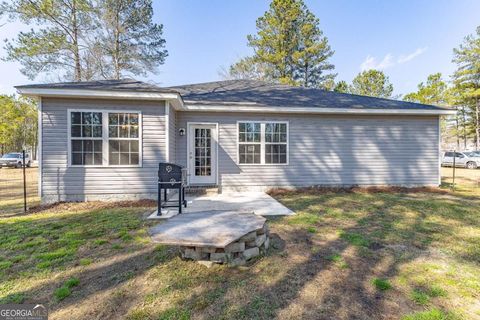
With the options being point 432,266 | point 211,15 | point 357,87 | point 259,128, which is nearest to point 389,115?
point 259,128

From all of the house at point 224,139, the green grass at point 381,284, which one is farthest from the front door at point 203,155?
the green grass at point 381,284

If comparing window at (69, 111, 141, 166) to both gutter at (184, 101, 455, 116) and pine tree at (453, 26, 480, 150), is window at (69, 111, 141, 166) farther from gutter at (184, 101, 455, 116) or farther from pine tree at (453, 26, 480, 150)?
pine tree at (453, 26, 480, 150)

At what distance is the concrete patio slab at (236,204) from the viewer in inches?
203

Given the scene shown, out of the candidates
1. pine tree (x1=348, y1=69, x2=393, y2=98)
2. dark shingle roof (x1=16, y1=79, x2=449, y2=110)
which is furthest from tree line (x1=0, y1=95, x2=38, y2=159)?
pine tree (x1=348, y1=69, x2=393, y2=98)

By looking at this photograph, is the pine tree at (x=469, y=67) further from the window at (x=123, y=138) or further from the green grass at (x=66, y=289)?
the green grass at (x=66, y=289)

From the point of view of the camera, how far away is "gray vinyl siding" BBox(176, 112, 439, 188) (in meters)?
7.66

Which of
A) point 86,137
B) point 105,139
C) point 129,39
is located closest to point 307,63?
point 129,39

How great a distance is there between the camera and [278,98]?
27.6 feet

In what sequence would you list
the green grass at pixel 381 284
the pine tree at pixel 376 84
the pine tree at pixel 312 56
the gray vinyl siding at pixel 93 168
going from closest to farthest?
1. the green grass at pixel 381 284
2. the gray vinyl siding at pixel 93 168
3. the pine tree at pixel 312 56
4. the pine tree at pixel 376 84

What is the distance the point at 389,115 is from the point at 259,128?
4.51m

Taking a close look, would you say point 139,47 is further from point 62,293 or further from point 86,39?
point 62,293

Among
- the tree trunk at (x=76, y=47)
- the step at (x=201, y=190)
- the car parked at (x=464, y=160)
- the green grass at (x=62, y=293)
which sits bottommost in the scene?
the green grass at (x=62, y=293)

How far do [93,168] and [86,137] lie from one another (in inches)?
31.9

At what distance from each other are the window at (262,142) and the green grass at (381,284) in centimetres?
546
